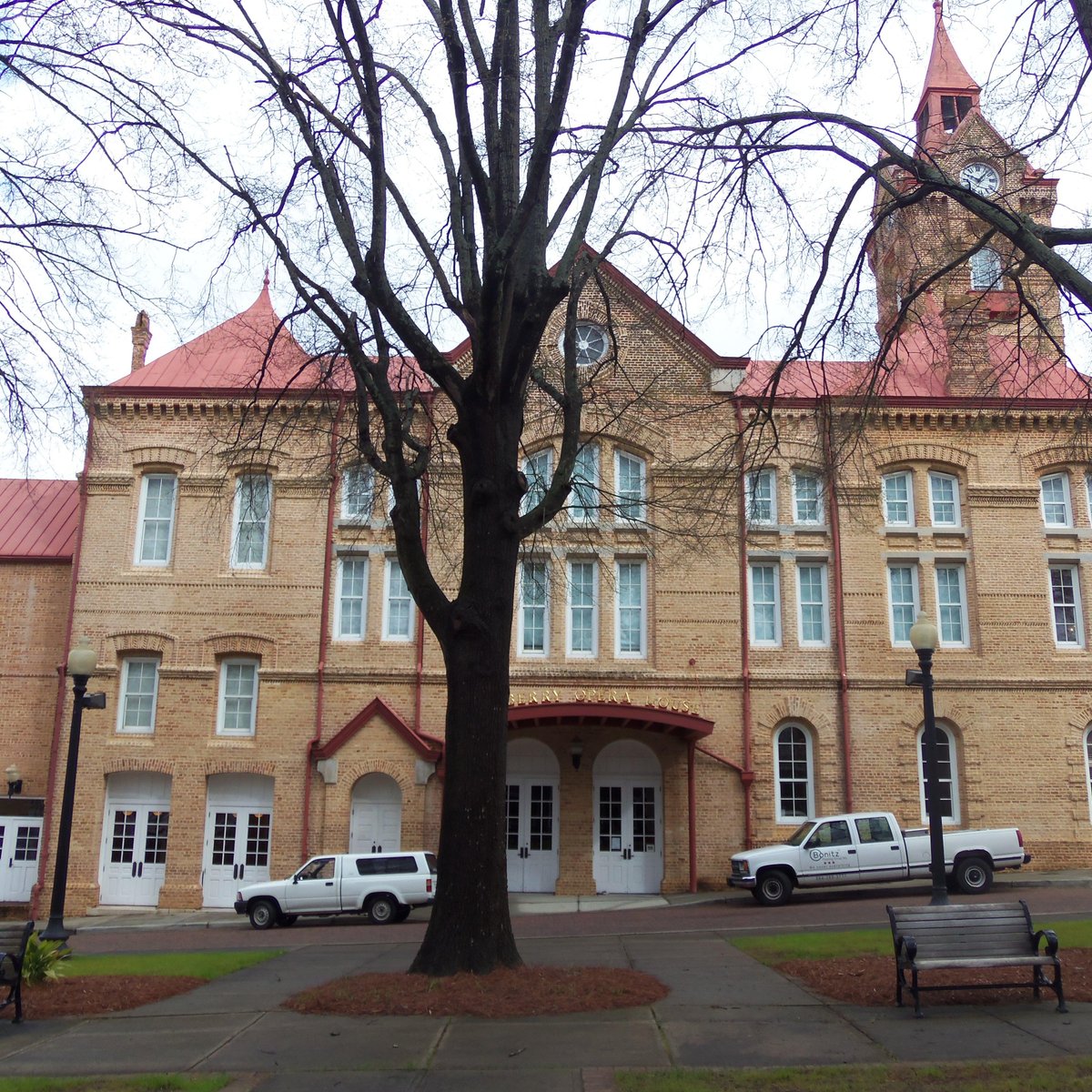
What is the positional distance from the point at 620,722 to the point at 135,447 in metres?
13.2

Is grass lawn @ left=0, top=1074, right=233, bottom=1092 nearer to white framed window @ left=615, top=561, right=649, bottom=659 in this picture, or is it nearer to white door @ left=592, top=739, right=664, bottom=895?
white door @ left=592, top=739, right=664, bottom=895

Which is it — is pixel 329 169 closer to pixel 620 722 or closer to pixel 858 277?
pixel 858 277

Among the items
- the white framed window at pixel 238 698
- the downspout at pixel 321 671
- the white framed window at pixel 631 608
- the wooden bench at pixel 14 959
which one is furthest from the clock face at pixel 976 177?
the white framed window at pixel 238 698

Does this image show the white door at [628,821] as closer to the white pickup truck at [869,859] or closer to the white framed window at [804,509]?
the white pickup truck at [869,859]

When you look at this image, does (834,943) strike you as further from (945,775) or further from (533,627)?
(533,627)

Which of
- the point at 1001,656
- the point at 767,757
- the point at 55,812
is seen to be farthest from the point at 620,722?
the point at 55,812

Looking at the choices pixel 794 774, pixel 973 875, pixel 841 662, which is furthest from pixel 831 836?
pixel 841 662

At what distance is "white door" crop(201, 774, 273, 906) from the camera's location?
950 inches

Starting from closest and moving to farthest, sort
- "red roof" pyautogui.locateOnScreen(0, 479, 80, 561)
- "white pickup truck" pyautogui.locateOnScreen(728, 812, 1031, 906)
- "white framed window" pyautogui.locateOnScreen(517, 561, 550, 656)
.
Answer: "white pickup truck" pyautogui.locateOnScreen(728, 812, 1031, 906)
"white framed window" pyautogui.locateOnScreen(517, 561, 550, 656)
"red roof" pyautogui.locateOnScreen(0, 479, 80, 561)

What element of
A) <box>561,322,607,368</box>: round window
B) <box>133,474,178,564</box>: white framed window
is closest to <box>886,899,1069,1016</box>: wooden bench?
<box>561,322,607,368</box>: round window

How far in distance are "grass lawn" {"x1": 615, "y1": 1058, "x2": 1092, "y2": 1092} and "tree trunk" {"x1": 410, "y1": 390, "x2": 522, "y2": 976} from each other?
11.8 feet

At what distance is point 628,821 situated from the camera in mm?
24391

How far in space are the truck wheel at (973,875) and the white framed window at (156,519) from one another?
18.5 m

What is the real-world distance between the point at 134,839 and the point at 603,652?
11375mm
